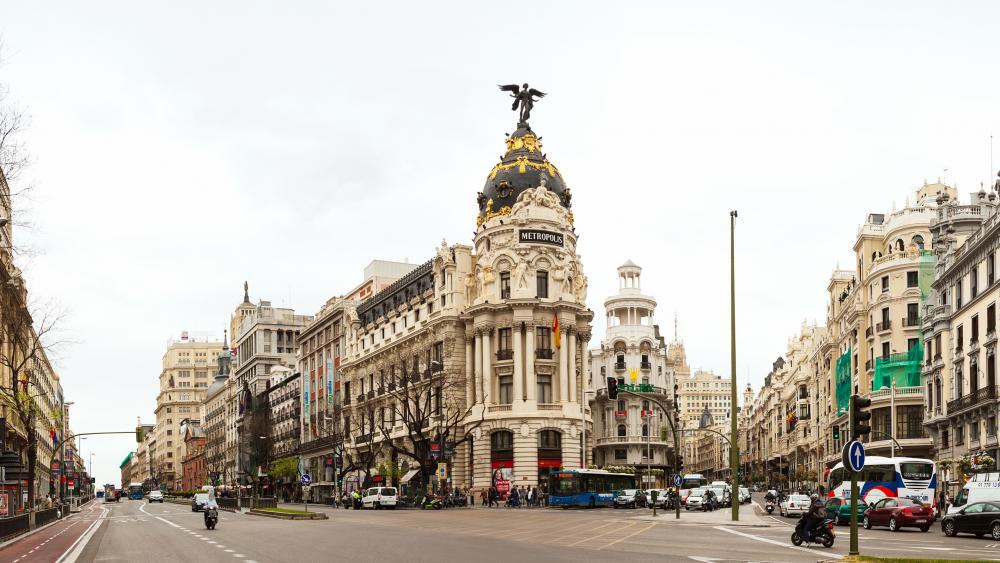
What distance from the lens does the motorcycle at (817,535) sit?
2867cm

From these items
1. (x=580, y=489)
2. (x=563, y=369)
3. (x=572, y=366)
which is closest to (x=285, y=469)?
(x=563, y=369)

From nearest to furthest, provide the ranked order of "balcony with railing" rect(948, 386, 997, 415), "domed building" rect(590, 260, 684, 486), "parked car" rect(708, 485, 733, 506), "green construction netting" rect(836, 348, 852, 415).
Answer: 1. "balcony with railing" rect(948, 386, 997, 415)
2. "parked car" rect(708, 485, 733, 506)
3. "green construction netting" rect(836, 348, 852, 415)
4. "domed building" rect(590, 260, 684, 486)

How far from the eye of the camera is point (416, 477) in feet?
285

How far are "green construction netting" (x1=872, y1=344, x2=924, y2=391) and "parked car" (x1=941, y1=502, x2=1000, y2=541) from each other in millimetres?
42417

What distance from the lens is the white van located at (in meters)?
38.2

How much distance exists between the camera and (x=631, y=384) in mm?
122938

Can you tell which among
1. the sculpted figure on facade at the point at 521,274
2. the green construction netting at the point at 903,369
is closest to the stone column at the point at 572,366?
the sculpted figure on facade at the point at 521,274

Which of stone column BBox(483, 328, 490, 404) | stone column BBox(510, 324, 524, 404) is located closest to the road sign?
stone column BBox(510, 324, 524, 404)

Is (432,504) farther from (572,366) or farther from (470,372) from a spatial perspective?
(572,366)

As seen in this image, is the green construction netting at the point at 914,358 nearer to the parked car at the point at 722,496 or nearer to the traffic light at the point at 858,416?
the parked car at the point at 722,496

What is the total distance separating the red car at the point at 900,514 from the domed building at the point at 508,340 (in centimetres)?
3986

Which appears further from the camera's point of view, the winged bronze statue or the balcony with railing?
the winged bronze statue

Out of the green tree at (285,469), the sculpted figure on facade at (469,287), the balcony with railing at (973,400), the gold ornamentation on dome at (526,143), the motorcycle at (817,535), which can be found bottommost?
the green tree at (285,469)

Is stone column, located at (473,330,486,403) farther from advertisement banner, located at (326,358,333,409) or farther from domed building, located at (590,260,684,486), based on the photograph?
domed building, located at (590,260,684,486)
